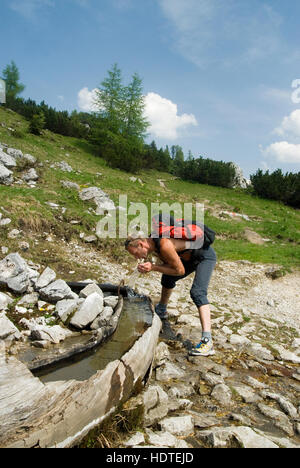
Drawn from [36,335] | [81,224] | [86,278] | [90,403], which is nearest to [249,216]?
[81,224]

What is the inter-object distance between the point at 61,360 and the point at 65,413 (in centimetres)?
151

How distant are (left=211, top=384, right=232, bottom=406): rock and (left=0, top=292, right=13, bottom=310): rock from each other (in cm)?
372

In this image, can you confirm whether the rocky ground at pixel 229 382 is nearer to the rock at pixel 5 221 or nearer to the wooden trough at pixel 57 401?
the wooden trough at pixel 57 401

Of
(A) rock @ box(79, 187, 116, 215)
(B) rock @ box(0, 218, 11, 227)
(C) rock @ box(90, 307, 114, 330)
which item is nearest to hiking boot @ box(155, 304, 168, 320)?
(C) rock @ box(90, 307, 114, 330)

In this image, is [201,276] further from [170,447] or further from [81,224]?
[81,224]

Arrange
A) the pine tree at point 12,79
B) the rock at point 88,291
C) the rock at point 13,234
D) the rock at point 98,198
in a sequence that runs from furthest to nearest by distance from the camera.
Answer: the pine tree at point 12,79, the rock at point 98,198, the rock at point 13,234, the rock at point 88,291

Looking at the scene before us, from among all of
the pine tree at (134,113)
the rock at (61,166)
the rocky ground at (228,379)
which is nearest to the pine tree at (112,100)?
the pine tree at (134,113)

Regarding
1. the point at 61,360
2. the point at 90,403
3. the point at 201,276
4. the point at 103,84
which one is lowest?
the point at 61,360

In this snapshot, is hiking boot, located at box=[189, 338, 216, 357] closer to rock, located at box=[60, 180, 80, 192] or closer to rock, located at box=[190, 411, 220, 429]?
Answer: rock, located at box=[190, 411, 220, 429]

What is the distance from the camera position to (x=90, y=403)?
98.1 inches

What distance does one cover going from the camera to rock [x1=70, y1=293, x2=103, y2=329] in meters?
5.04

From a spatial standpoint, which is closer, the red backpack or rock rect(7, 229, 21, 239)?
the red backpack

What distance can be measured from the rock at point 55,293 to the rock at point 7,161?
851 cm

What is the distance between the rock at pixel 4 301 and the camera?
5012 mm
